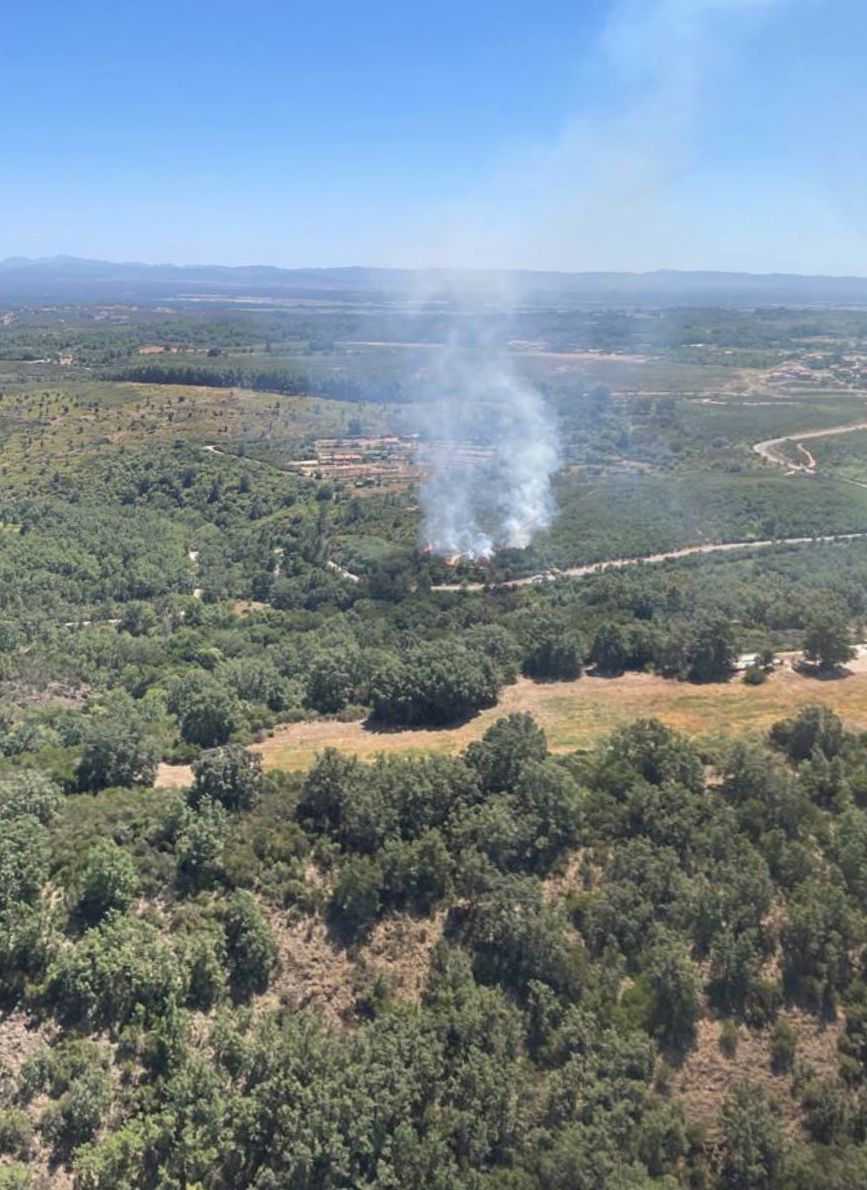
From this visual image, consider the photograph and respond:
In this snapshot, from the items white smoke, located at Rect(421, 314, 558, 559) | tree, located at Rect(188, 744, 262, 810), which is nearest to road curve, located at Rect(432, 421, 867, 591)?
white smoke, located at Rect(421, 314, 558, 559)

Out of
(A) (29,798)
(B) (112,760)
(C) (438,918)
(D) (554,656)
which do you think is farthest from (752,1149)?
(D) (554,656)

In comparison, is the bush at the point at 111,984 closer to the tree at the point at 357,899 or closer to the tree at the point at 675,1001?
the tree at the point at 357,899

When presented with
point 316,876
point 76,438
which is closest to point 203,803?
point 316,876

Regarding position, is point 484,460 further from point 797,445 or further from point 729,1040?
point 729,1040

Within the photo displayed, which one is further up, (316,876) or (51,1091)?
(316,876)

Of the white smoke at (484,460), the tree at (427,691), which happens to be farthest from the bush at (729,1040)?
the white smoke at (484,460)

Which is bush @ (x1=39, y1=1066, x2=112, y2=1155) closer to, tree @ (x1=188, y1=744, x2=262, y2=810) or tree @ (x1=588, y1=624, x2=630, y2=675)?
tree @ (x1=188, y1=744, x2=262, y2=810)

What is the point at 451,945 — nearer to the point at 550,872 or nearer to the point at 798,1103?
the point at 550,872
